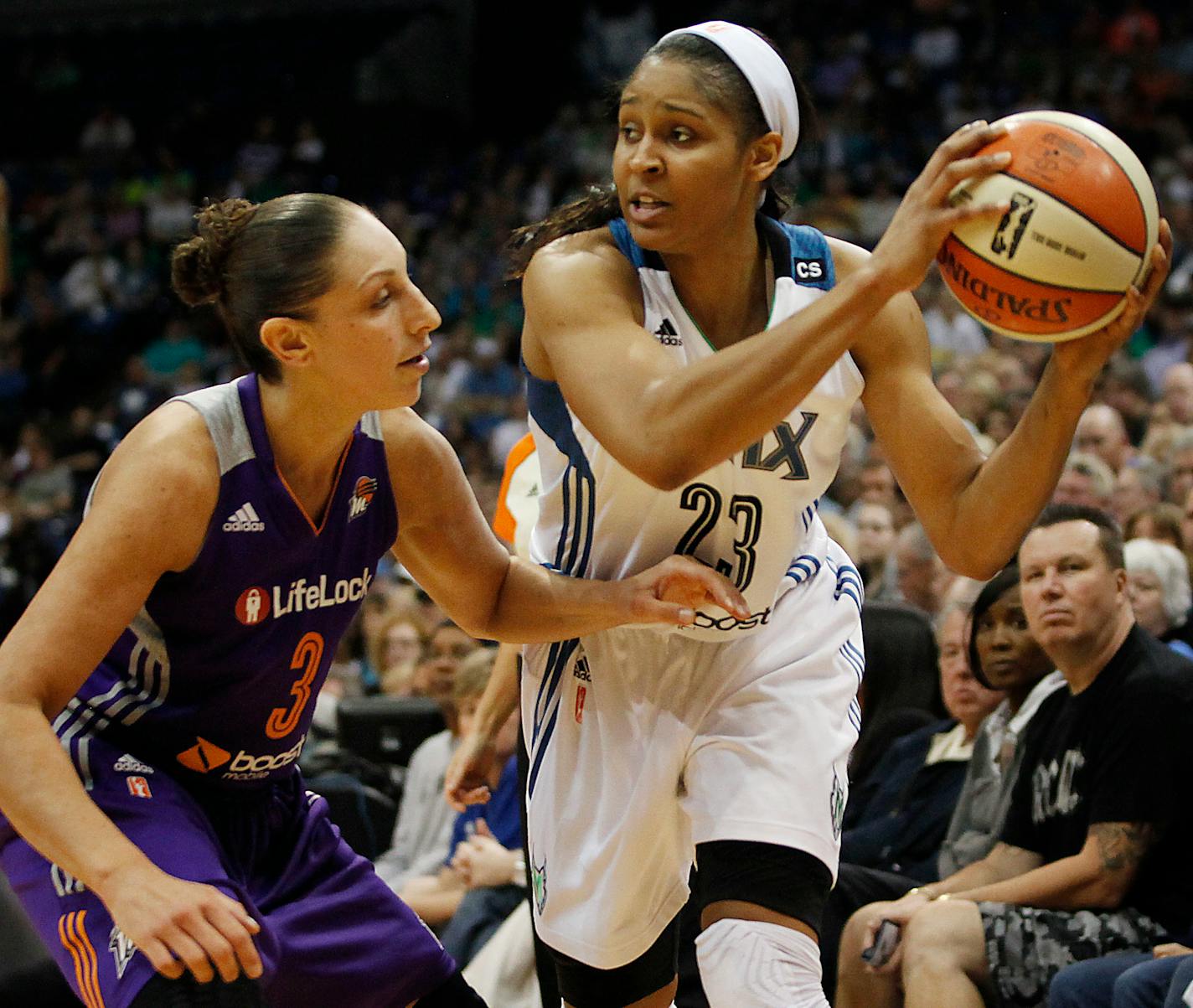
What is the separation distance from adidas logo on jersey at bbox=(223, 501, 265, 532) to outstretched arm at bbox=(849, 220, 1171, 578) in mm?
1239

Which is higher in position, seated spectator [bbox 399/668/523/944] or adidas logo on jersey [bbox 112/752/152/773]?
adidas logo on jersey [bbox 112/752/152/773]

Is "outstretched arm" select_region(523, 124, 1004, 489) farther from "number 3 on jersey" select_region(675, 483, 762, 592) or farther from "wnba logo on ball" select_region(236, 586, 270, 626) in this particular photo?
"wnba logo on ball" select_region(236, 586, 270, 626)

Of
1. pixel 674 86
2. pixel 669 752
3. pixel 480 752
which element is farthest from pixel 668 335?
pixel 480 752

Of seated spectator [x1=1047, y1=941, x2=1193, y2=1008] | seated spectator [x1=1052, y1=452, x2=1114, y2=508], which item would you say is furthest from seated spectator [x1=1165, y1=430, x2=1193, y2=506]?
seated spectator [x1=1047, y1=941, x2=1193, y2=1008]

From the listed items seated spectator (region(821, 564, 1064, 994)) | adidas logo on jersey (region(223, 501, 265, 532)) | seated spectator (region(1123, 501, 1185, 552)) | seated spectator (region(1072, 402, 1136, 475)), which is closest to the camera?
adidas logo on jersey (region(223, 501, 265, 532))

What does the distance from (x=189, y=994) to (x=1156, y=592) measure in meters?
4.13

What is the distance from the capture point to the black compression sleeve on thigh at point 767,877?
3.06 m

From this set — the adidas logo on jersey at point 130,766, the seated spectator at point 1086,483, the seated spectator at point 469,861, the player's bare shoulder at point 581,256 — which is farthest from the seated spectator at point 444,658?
the adidas logo on jersey at point 130,766

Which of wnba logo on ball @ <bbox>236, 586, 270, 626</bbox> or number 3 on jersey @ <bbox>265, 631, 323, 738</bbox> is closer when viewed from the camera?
wnba logo on ball @ <bbox>236, 586, 270, 626</bbox>

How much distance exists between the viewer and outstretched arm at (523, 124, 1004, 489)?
2.66 metres

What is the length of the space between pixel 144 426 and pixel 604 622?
98 centimetres

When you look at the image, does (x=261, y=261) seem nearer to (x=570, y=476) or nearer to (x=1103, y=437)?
(x=570, y=476)

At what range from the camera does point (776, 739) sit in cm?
319

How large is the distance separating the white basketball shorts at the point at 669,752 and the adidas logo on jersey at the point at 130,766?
93cm
